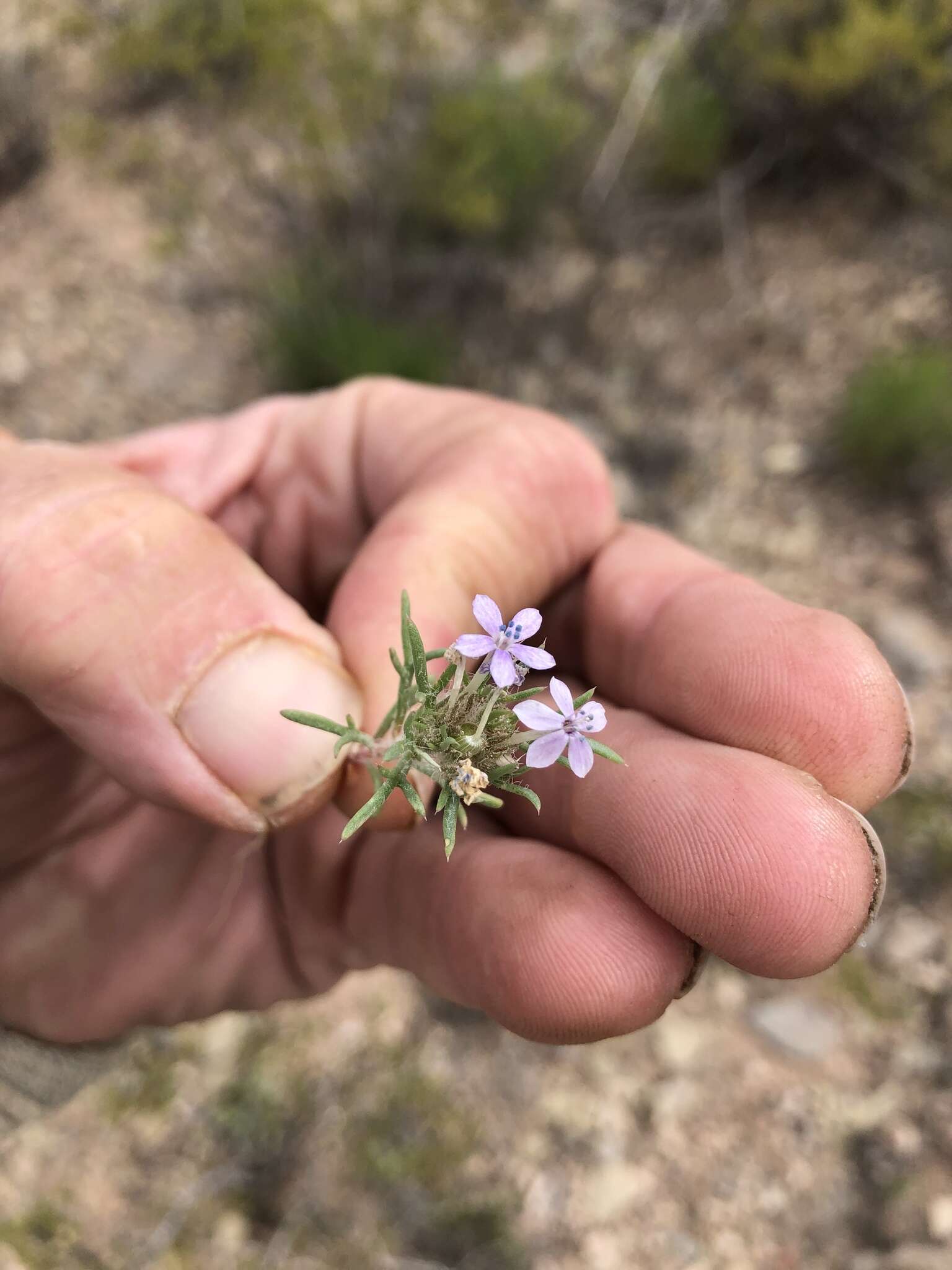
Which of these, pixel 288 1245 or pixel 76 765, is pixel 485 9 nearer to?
pixel 76 765

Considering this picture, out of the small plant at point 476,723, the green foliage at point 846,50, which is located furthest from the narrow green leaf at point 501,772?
the green foliage at point 846,50

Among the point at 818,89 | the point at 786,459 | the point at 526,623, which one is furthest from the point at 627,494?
the point at 526,623

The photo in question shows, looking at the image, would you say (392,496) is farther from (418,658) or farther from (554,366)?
(554,366)

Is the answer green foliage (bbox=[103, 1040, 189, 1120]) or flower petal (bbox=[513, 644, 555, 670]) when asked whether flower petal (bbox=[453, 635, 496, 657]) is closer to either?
flower petal (bbox=[513, 644, 555, 670])

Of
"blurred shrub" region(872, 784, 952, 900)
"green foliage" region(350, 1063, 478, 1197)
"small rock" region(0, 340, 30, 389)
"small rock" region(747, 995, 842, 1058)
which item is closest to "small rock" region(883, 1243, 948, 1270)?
"small rock" region(747, 995, 842, 1058)

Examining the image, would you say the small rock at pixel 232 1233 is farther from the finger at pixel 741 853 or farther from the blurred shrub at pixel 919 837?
the blurred shrub at pixel 919 837
